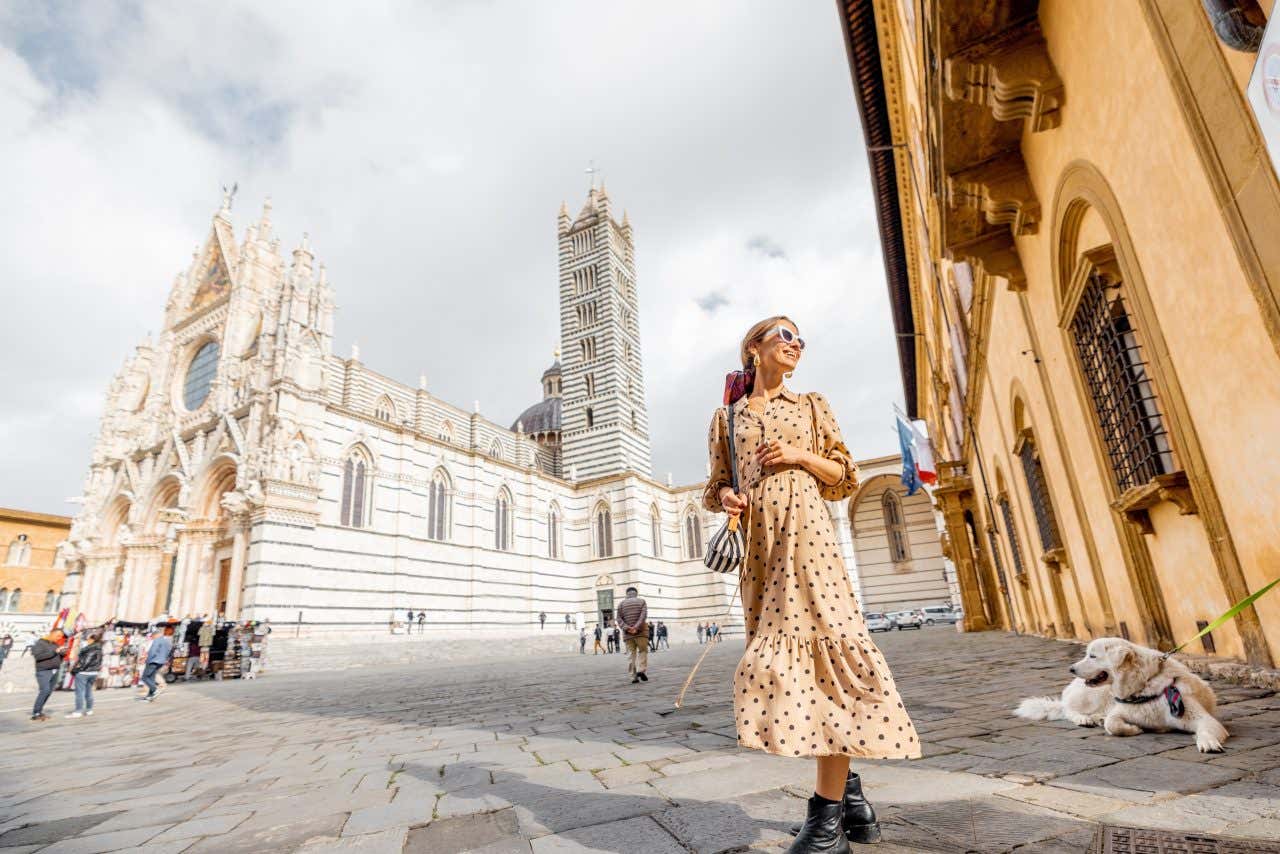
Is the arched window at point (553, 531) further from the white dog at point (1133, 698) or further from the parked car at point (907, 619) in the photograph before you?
the white dog at point (1133, 698)

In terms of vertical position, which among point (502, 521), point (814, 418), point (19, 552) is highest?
point (19, 552)

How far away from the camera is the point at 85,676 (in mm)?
9273

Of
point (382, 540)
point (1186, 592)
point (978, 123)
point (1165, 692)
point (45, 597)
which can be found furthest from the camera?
point (45, 597)

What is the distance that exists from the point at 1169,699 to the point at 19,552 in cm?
4967

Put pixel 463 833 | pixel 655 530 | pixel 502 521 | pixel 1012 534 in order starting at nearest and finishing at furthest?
pixel 463 833 → pixel 1012 534 → pixel 502 521 → pixel 655 530

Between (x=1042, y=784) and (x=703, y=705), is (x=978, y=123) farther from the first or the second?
(x=703, y=705)

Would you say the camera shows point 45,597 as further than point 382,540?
Yes

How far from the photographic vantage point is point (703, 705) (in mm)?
5254

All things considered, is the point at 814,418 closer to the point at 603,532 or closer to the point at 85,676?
the point at 85,676

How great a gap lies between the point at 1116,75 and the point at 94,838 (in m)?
6.47

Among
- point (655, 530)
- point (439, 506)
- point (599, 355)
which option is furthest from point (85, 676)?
point (599, 355)

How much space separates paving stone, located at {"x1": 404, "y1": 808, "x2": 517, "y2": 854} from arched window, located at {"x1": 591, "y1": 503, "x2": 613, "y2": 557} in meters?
33.6

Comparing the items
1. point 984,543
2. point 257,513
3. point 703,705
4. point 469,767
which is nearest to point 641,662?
point 703,705

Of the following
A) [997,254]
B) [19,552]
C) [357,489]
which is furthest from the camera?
[19,552]
